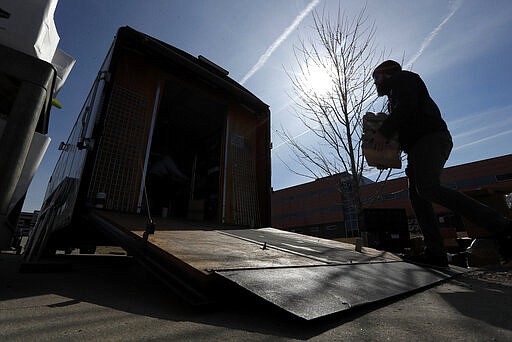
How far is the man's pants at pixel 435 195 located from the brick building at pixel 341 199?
1770 centimetres

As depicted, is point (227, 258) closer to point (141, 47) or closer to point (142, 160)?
point (142, 160)

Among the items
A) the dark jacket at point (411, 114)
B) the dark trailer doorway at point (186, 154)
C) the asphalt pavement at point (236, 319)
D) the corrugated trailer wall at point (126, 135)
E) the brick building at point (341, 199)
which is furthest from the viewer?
the brick building at point (341, 199)

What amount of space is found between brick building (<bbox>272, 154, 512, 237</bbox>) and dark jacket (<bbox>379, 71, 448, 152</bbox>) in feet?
58.8

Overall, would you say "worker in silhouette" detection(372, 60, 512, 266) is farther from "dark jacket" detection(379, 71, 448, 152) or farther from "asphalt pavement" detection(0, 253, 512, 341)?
"asphalt pavement" detection(0, 253, 512, 341)

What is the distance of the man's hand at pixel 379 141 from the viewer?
9.12 feet

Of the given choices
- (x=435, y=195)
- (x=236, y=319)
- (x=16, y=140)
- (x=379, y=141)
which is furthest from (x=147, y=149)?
(x=435, y=195)

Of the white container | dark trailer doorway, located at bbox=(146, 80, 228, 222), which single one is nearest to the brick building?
dark trailer doorway, located at bbox=(146, 80, 228, 222)

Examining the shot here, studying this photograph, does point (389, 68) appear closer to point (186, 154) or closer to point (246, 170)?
point (246, 170)

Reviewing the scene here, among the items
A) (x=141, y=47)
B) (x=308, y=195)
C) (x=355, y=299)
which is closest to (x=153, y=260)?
(x=355, y=299)

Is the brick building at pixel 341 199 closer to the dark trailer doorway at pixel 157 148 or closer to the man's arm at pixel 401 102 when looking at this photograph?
the dark trailer doorway at pixel 157 148

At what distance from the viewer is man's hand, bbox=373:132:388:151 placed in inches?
109

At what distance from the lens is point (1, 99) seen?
2.94m

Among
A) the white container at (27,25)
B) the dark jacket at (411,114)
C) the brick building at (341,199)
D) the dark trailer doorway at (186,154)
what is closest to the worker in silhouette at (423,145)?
the dark jacket at (411,114)

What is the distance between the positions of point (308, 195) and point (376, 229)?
35.7 metres
